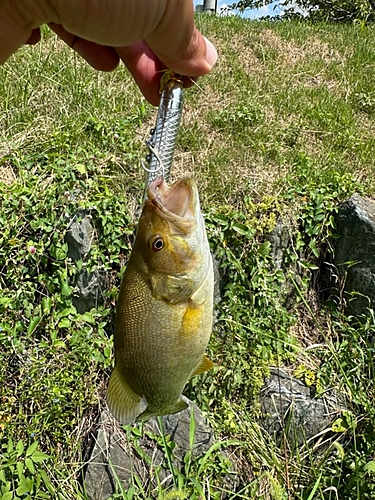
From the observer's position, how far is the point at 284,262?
381cm

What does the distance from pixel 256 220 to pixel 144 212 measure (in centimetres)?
235

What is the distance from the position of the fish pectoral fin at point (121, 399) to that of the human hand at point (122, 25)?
34.1 inches

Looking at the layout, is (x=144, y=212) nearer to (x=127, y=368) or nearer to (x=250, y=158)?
(x=127, y=368)

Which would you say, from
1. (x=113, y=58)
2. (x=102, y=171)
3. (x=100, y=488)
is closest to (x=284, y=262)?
(x=102, y=171)

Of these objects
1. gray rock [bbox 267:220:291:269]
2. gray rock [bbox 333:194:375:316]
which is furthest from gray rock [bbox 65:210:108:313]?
gray rock [bbox 333:194:375:316]

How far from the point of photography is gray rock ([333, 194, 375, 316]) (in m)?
3.74

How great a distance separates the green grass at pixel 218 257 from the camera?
3010 mm

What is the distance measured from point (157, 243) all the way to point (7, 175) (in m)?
2.46

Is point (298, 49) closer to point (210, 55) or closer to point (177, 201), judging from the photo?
point (210, 55)

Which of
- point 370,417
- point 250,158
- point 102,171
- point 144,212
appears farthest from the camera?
point 250,158

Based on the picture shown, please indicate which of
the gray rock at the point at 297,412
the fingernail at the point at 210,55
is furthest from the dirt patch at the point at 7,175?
the fingernail at the point at 210,55

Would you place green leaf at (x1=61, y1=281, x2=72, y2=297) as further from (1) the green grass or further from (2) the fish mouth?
(2) the fish mouth

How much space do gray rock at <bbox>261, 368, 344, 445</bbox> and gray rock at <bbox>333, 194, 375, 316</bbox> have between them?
2.36 ft

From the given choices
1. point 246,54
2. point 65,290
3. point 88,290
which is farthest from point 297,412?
point 246,54
